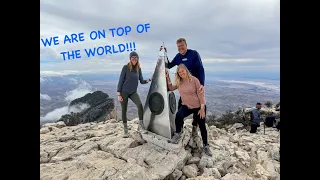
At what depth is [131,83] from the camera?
19.0ft

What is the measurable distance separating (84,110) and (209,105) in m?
5.89

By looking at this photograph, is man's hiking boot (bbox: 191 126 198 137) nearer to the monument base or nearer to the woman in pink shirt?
the monument base

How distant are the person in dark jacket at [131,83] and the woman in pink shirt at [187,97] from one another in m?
0.85

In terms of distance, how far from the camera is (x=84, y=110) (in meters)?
9.56

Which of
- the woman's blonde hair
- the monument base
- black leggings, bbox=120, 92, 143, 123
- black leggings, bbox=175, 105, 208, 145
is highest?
the woman's blonde hair

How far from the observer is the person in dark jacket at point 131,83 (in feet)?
18.8

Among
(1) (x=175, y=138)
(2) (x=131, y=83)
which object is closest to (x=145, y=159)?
(1) (x=175, y=138)

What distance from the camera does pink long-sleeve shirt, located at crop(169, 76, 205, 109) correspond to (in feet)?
16.5

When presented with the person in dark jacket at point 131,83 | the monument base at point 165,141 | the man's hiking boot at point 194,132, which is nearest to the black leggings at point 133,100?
the person in dark jacket at point 131,83

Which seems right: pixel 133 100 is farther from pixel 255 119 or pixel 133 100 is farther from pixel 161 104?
pixel 255 119

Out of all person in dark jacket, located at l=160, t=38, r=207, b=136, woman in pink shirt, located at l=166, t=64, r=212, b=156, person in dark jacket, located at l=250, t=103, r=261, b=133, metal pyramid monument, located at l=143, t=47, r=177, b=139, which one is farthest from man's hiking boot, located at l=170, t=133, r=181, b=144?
person in dark jacket, located at l=250, t=103, r=261, b=133
